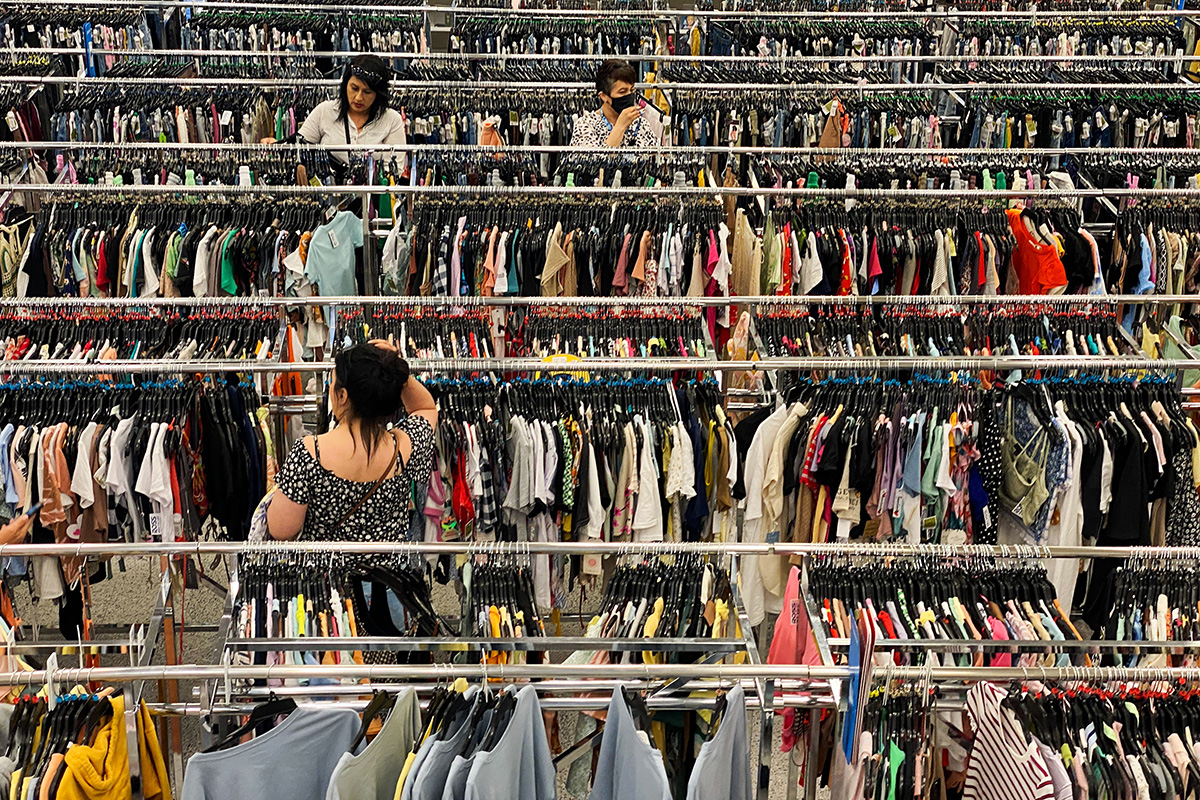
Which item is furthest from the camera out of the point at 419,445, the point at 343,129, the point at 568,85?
the point at 568,85

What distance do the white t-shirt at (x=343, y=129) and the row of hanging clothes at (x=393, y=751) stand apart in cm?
458

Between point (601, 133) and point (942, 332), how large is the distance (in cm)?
263

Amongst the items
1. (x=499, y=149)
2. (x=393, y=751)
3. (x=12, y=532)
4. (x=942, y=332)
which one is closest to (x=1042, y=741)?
(x=393, y=751)

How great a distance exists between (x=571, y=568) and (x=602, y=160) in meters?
2.51

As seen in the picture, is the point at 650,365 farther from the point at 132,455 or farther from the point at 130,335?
the point at 130,335

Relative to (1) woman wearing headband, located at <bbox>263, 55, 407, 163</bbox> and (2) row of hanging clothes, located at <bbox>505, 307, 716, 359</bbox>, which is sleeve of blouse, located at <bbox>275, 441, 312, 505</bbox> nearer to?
(2) row of hanging clothes, located at <bbox>505, 307, 716, 359</bbox>

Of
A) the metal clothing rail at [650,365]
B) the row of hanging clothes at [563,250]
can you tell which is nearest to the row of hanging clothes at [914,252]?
the row of hanging clothes at [563,250]

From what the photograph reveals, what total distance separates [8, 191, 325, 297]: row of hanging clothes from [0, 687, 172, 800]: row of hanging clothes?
3.16 m

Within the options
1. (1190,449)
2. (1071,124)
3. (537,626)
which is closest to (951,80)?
(1071,124)

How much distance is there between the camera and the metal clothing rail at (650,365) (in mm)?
4531

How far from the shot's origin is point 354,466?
3910 millimetres

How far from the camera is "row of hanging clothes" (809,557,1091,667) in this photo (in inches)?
136

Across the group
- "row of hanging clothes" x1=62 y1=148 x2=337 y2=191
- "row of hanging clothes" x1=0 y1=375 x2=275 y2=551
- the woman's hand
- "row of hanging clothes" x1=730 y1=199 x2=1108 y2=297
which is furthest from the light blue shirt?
the woman's hand

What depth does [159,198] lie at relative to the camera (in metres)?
6.09
